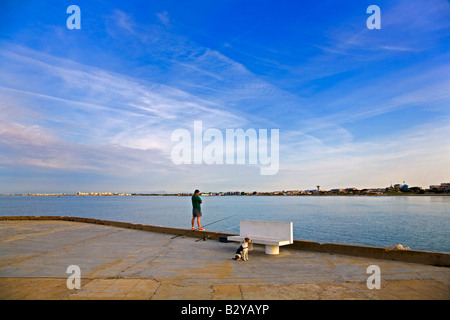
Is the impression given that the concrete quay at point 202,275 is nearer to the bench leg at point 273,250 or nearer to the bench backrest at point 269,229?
the bench leg at point 273,250

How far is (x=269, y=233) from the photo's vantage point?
9.60 meters

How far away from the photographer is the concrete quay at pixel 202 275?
5145 millimetres

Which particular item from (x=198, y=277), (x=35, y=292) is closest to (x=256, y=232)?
(x=198, y=277)

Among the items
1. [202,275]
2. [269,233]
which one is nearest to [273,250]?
[269,233]

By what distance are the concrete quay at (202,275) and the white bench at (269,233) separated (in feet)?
1.28

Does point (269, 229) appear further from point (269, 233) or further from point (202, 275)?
point (202, 275)

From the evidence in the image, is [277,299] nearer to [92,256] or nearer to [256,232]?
[256,232]

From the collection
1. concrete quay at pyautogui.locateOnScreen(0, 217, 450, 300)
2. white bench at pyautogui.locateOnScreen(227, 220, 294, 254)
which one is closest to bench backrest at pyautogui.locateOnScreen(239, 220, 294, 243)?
white bench at pyautogui.locateOnScreen(227, 220, 294, 254)

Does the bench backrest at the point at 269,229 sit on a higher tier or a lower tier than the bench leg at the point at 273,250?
higher

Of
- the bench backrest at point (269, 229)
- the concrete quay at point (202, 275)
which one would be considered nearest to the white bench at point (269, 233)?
the bench backrest at point (269, 229)

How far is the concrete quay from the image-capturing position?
514 centimetres

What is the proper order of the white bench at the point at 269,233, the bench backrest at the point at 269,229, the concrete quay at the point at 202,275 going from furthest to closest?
1. the bench backrest at the point at 269,229
2. the white bench at the point at 269,233
3. the concrete quay at the point at 202,275

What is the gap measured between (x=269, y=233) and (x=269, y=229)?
0.13 meters
